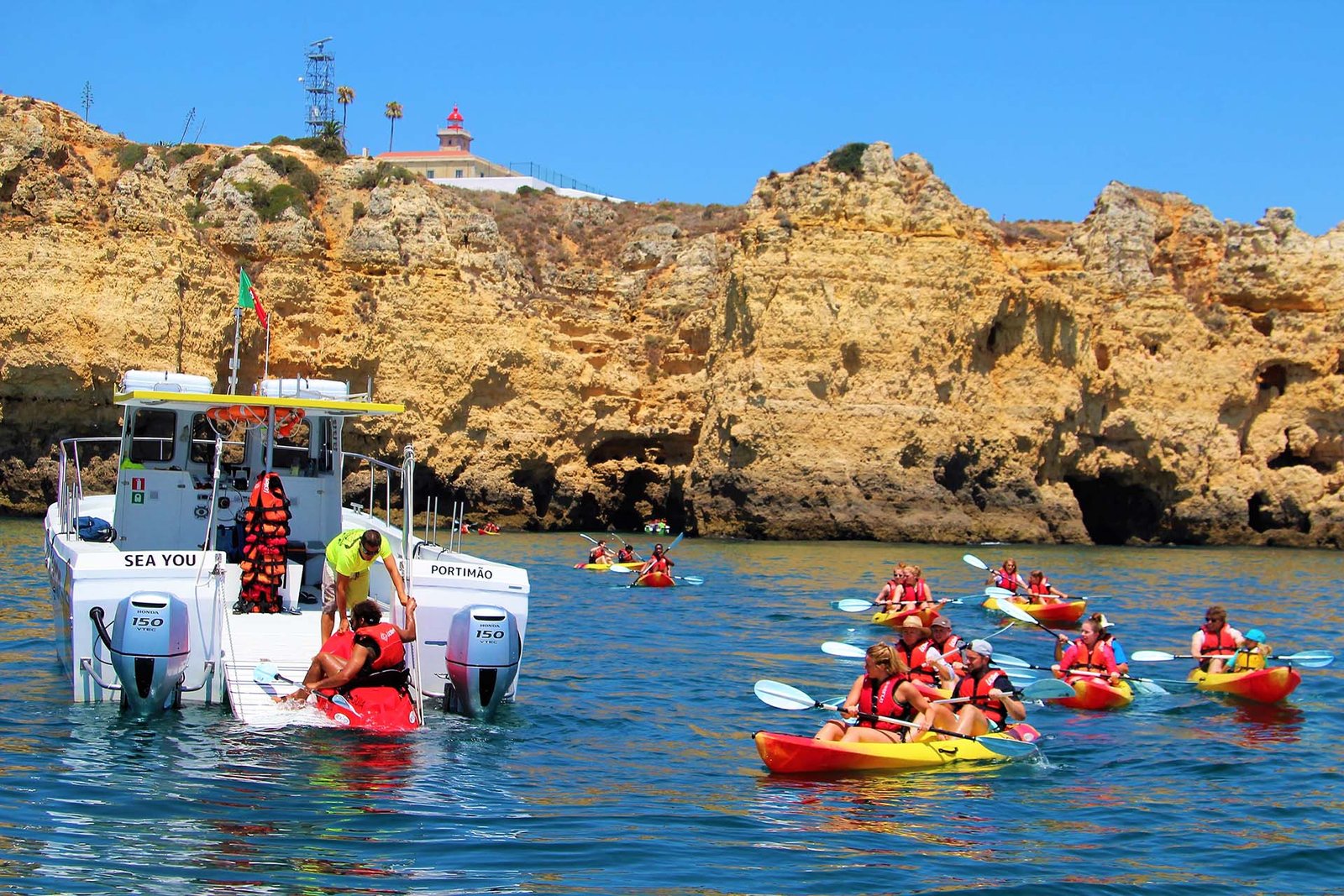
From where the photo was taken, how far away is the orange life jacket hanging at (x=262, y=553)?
14.3 meters

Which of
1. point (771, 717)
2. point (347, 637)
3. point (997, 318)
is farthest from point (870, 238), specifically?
point (347, 637)

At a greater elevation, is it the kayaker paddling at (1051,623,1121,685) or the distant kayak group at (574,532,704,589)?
the kayaker paddling at (1051,623,1121,685)

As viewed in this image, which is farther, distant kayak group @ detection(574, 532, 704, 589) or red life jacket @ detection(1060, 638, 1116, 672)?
distant kayak group @ detection(574, 532, 704, 589)

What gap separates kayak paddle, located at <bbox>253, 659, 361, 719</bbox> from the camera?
12562 millimetres

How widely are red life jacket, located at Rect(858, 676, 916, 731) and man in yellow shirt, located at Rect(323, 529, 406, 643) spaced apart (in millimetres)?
4453

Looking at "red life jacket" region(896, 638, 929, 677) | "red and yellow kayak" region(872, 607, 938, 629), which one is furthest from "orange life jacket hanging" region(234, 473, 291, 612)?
"red and yellow kayak" region(872, 607, 938, 629)

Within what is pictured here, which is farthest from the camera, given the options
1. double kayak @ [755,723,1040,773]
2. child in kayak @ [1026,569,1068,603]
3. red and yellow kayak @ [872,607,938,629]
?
child in kayak @ [1026,569,1068,603]

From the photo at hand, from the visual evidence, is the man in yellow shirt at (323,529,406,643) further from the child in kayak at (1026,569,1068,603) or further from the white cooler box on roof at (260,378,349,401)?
the child in kayak at (1026,569,1068,603)

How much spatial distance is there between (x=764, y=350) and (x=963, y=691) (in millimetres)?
34204

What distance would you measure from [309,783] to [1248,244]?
163 ft

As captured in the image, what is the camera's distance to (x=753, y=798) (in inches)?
464

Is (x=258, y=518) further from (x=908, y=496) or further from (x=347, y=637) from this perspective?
(x=908, y=496)

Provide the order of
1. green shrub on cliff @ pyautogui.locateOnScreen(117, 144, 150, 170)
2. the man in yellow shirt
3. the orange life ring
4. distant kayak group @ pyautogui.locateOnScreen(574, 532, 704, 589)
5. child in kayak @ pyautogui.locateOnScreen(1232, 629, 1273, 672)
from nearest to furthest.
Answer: the man in yellow shirt
the orange life ring
child in kayak @ pyautogui.locateOnScreen(1232, 629, 1273, 672)
distant kayak group @ pyautogui.locateOnScreen(574, 532, 704, 589)
green shrub on cliff @ pyautogui.locateOnScreen(117, 144, 150, 170)

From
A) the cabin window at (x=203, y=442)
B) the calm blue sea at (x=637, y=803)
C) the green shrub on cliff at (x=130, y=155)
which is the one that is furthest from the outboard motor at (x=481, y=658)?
the green shrub on cliff at (x=130, y=155)
